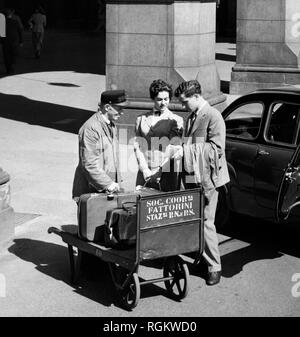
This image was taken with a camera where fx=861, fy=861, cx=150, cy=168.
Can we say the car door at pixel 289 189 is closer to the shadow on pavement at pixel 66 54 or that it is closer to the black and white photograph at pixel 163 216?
the black and white photograph at pixel 163 216

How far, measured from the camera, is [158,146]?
8.91 meters

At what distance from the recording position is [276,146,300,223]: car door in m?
8.50

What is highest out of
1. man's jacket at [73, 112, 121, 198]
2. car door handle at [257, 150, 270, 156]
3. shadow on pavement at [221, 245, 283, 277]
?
man's jacket at [73, 112, 121, 198]

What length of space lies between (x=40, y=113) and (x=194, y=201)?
444 inches

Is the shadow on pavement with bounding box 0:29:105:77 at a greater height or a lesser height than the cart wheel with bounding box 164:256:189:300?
greater

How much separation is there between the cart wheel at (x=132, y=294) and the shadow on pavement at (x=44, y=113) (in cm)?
894

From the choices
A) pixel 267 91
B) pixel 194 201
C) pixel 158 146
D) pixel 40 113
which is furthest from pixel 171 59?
pixel 194 201

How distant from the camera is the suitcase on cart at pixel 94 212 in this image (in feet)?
26.4

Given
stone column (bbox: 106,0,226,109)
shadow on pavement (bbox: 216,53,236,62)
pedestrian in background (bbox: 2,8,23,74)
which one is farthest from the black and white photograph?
shadow on pavement (bbox: 216,53,236,62)

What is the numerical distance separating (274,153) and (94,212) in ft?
8.08

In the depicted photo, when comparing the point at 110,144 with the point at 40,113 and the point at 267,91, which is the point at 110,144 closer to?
the point at 267,91

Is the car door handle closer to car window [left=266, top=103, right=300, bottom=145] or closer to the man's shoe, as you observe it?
Result: car window [left=266, top=103, right=300, bottom=145]

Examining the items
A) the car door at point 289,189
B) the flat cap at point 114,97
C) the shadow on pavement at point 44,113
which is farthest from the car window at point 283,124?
the shadow on pavement at point 44,113

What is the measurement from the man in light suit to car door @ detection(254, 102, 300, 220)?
114cm
